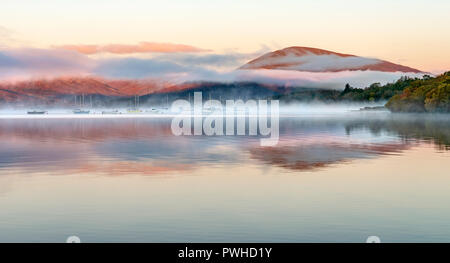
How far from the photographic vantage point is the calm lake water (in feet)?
60.4

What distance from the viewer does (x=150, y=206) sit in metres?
22.4

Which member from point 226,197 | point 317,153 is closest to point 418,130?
point 317,153

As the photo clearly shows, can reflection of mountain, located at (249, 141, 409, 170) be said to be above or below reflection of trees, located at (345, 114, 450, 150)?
above

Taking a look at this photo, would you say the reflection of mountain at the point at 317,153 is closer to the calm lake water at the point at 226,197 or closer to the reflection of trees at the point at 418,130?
the calm lake water at the point at 226,197

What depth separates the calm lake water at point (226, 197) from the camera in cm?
1842

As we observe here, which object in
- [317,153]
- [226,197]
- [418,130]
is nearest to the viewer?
[226,197]

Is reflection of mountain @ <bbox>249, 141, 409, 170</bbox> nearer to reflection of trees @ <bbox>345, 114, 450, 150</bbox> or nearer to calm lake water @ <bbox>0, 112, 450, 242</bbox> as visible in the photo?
calm lake water @ <bbox>0, 112, 450, 242</bbox>

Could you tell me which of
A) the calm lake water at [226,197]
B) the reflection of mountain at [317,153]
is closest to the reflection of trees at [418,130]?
the reflection of mountain at [317,153]

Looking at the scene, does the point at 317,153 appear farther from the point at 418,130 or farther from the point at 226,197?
the point at 418,130

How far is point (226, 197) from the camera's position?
24.5m

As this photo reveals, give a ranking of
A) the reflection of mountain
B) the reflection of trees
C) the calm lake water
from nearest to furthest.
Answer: the calm lake water < the reflection of mountain < the reflection of trees

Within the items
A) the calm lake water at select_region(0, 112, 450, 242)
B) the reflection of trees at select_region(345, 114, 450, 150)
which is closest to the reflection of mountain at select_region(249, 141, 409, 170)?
the calm lake water at select_region(0, 112, 450, 242)

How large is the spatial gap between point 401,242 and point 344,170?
16194 mm
